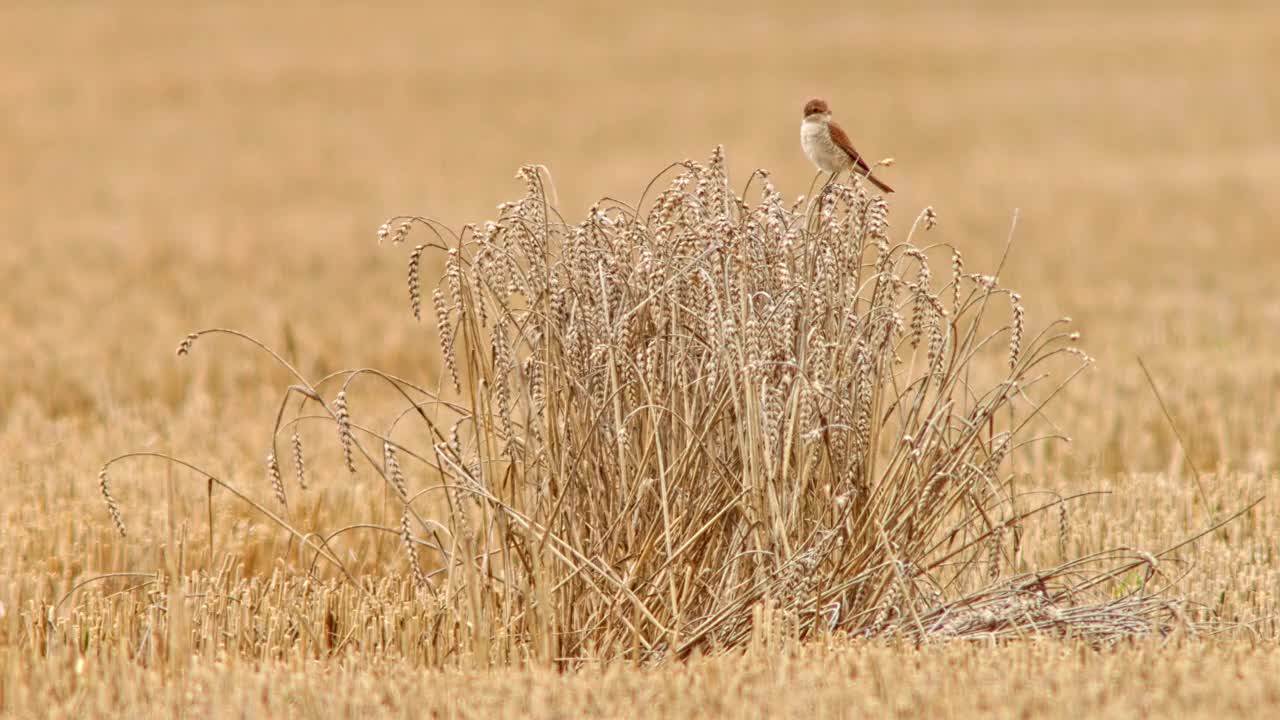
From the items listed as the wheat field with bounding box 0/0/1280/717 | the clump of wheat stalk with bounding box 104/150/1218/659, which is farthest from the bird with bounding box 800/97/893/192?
the wheat field with bounding box 0/0/1280/717

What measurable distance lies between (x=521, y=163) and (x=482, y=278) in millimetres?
18314

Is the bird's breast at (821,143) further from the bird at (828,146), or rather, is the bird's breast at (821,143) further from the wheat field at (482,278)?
the wheat field at (482,278)

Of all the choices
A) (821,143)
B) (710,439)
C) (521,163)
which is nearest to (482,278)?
(710,439)

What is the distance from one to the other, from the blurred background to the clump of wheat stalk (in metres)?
2.02

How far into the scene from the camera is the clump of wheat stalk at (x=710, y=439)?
3988mm

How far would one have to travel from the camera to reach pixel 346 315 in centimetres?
1235

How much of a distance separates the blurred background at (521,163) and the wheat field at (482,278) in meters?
0.08

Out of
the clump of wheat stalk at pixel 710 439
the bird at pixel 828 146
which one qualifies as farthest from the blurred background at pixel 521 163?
the bird at pixel 828 146

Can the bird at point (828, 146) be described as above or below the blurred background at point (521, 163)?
below

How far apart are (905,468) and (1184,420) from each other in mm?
4246

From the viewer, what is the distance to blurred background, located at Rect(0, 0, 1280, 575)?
859cm

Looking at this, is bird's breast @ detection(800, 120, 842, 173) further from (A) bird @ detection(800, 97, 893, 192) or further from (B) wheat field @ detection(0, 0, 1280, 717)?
(B) wheat field @ detection(0, 0, 1280, 717)

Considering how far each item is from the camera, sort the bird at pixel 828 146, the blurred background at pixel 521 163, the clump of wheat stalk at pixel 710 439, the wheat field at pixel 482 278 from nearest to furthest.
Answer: the wheat field at pixel 482 278 → the clump of wheat stalk at pixel 710 439 → the bird at pixel 828 146 → the blurred background at pixel 521 163

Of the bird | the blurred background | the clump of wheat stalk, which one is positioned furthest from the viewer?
the blurred background
